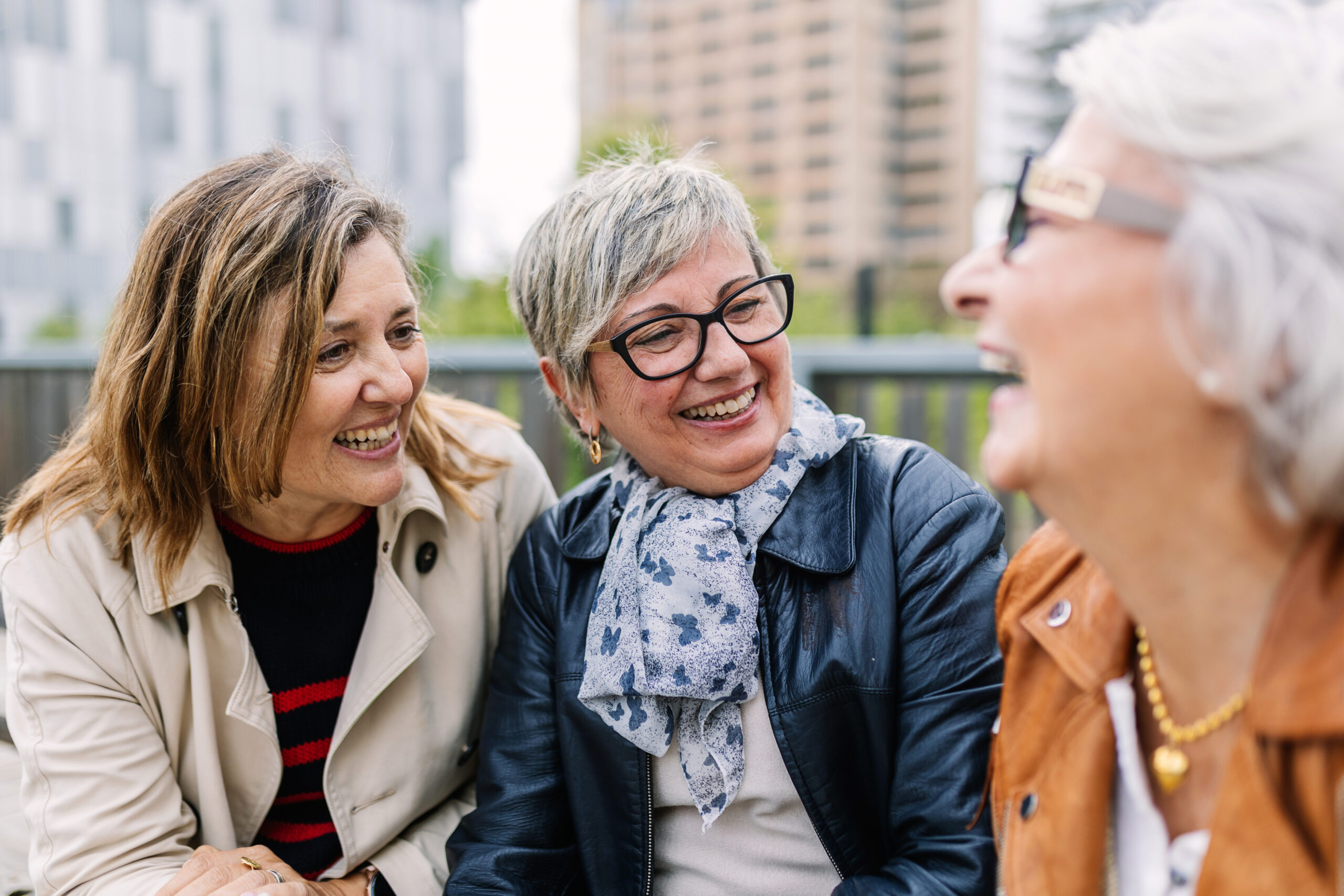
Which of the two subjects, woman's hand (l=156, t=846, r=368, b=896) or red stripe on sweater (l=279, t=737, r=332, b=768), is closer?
woman's hand (l=156, t=846, r=368, b=896)

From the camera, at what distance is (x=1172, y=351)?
1001 millimetres

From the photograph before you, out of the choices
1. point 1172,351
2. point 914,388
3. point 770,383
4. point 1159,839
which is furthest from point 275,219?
point 914,388

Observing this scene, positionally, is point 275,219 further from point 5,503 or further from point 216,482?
point 5,503

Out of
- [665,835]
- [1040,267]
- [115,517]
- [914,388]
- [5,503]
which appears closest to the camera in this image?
[1040,267]

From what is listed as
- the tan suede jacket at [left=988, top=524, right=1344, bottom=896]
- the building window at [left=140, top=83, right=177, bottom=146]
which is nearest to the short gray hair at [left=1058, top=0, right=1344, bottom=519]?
the tan suede jacket at [left=988, top=524, right=1344, bottom=896]

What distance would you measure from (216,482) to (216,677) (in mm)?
422

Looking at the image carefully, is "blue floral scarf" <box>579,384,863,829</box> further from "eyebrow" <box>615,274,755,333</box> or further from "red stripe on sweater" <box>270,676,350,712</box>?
"red stripe on sweater" <box>270,676,350,712</box>

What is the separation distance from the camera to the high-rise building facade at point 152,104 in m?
38.1

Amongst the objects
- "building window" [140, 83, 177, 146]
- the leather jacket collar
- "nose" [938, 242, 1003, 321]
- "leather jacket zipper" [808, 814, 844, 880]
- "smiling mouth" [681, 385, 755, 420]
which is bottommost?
"leather jacket zipper" [808, 814, 844, 880]

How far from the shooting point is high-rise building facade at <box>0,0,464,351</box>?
38062 millimetres

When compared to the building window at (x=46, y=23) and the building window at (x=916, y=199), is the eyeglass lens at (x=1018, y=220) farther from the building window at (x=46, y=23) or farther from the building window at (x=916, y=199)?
the building window at (x=916, y=199)

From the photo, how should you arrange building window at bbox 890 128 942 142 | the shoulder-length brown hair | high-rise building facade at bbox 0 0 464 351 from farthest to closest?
building window at bbox 890 128 942 142 < high-rise building facade at bbox 0 0 464 351 < the shoulder-length brown hair

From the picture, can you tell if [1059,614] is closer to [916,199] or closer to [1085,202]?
[1085,202]

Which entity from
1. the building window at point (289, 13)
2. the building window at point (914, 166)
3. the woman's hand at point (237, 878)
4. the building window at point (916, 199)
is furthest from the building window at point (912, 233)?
the woman's hand at point (237, 878)
